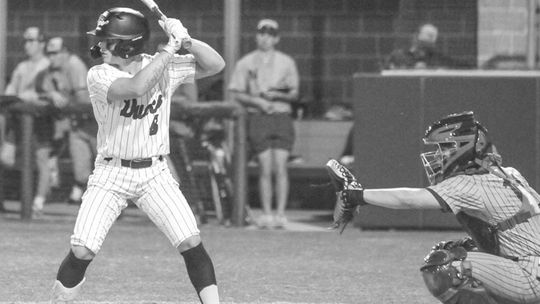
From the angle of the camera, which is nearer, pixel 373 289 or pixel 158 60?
pixel 158 60

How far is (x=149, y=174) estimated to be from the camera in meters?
6.33

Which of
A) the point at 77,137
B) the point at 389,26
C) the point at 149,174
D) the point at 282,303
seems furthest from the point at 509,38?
the point at 149,174

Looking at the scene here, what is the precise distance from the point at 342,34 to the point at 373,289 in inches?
251

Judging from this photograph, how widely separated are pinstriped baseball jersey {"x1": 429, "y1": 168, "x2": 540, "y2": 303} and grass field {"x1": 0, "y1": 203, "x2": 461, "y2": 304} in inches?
75.8

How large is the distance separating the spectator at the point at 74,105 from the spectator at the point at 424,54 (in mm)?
2913

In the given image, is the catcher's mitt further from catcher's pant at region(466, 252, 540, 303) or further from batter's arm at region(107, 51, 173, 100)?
batter's arm at region(107, 51, 173, 100)

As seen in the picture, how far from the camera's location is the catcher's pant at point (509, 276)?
5.64 m

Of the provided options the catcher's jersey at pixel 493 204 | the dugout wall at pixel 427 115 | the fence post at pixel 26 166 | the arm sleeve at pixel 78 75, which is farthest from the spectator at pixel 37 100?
the catcher's jersey at pixel 493 204

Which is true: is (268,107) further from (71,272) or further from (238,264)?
(71,272)

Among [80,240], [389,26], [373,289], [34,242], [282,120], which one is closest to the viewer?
[80,240]

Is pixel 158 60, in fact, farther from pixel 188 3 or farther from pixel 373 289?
pixel 188 3

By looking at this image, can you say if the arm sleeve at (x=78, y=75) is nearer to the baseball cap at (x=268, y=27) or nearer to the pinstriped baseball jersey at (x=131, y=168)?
the baseball cap at (x=268, y=27)

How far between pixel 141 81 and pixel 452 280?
1736 mm

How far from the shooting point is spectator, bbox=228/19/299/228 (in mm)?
11703
